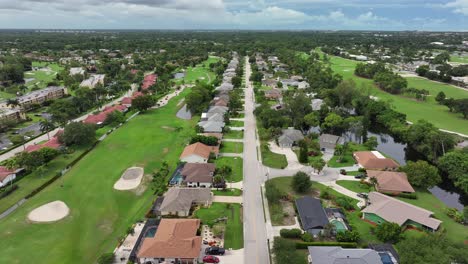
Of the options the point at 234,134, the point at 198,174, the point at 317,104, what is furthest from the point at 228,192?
the point at 317,104

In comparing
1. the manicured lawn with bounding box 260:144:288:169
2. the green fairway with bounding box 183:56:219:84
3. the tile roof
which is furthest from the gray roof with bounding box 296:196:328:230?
the green fairway with bounding box 183:56:219:84

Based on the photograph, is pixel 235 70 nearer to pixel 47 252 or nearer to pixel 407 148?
pixel 407 148

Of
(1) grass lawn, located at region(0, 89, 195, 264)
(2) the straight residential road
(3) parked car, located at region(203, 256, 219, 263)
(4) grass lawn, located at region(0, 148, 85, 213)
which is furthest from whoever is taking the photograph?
(4) grass lawn, located at region(0, 148, 85, 213)

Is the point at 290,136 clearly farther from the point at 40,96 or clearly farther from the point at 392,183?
the point at 40,96

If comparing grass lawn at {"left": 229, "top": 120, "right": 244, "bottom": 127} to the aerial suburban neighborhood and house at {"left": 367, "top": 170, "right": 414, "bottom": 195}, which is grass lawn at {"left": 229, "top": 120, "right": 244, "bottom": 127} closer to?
the aerial suburban neighborhood

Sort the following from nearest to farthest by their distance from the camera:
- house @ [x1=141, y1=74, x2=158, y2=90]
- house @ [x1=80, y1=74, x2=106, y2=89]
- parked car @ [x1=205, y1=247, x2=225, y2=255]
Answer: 1. parked car @ [x1=205, y1=247, x2=225, y2=255]
2. house @ [x1=80, y1=74, x2=106, y2=89]
3. house @ [x1=141, y1=74, x2=158, y2=90]

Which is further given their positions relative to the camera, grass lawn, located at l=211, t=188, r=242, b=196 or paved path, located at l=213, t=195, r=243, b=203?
grass lawn, located at l=211, t=188, r=242, b=196

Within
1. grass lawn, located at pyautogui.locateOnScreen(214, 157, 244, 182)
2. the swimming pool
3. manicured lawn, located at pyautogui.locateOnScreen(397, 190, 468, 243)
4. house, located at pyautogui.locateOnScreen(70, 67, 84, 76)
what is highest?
house, located at pyautogui.locateOnScreen(70, 67, 84, 76)
